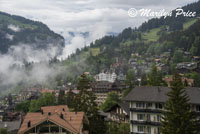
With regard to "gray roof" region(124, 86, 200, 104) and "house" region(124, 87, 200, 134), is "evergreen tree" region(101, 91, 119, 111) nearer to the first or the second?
"gray roof" region(124, 86, 200, 104)

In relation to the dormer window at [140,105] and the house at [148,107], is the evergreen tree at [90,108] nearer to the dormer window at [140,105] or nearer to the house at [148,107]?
the house at [148,107]

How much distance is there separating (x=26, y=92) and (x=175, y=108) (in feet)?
553

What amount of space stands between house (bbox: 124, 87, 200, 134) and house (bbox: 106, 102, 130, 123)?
45.3 feet

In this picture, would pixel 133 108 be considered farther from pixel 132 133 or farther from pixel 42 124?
pixel 42 124

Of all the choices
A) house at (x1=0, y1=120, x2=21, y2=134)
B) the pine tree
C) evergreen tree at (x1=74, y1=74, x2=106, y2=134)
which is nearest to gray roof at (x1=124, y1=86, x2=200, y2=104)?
evergreen tree at (x1=74, y1=74, x2=106, y2=134)

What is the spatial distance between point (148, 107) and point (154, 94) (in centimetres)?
249

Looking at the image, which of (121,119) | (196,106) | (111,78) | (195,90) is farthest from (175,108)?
(111,78)

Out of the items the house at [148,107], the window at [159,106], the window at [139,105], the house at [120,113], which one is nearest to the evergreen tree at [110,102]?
the house at [120,113]

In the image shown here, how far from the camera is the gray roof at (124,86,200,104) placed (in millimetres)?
42191

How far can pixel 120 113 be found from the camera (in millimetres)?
61531

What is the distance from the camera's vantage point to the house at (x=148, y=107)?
1702 inches

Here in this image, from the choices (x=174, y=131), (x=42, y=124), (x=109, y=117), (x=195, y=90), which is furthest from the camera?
(x=109, y=117)

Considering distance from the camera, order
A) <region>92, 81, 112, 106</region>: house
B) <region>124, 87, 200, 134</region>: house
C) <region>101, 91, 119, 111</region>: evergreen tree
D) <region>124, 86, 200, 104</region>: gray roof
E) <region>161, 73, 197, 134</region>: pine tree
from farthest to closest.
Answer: <region>92, 81, 112, 106</region>: house
<region>101, 91, 119, 111</region>: evergreen tree
<region>124, 87, 200, 134</region>: house
<region>124, 86, 200, 104</region>: gray roof
<region>161, 73, 197, 134</region>: pine tree

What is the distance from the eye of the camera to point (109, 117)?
219 ft
